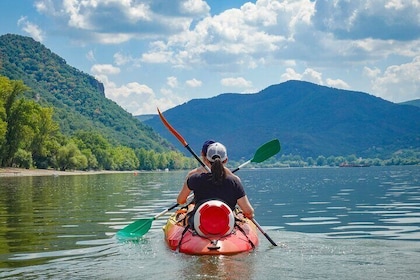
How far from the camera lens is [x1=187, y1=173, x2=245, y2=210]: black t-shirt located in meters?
12.5

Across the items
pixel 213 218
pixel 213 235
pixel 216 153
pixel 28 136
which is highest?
pixel 28 136

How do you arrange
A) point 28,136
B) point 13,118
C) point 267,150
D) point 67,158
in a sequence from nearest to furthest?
point 267,150, point 13,118, point 28,136, point 67,158

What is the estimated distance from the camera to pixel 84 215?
23.3 m

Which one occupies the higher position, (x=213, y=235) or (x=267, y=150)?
(x=267, y=150)

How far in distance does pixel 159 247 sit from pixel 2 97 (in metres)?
75.0

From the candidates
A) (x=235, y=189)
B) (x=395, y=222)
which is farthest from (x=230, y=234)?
(x=395, y=222)

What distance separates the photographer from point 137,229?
15969 mm

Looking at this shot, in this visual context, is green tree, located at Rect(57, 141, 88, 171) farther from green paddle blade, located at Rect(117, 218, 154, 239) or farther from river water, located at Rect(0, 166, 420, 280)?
green paddle blade, located at Rect(117, 218, 154, 239)

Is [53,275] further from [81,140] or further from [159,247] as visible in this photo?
[81,140]

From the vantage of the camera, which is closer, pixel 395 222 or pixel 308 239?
pixel 308 239

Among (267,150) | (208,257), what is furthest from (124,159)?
(208,257)

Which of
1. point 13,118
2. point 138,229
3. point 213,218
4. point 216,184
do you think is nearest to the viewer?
point 213,218

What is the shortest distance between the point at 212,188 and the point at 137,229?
4.18 m

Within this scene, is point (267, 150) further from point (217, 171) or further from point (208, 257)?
point (208, 257)
